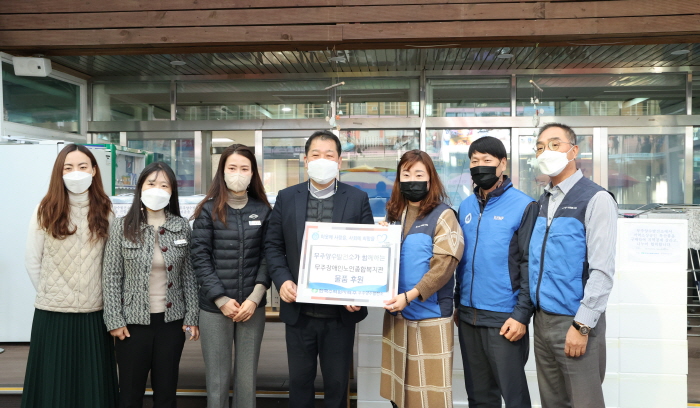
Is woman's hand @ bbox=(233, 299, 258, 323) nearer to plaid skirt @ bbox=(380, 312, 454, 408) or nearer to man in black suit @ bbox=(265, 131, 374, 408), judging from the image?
man in black suit @ bbox=(265, 131, 374, 408)

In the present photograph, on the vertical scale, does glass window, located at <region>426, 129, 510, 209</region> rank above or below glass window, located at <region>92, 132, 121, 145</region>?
below

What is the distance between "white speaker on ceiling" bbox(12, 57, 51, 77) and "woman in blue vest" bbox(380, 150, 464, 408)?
199 inches

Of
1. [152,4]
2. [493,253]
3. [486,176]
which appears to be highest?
[152,4]

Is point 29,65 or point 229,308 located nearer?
point 229,308

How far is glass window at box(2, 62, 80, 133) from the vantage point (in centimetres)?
597

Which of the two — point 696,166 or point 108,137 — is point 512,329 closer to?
point 696,166

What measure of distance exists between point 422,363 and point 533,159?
5.17 metres

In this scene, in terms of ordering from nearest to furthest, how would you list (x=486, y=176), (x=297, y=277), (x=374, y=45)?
(x=486, y=176) → (x=297, y=277) → (x=374, y=45)

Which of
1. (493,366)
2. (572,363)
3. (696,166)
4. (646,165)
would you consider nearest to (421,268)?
(493,366)

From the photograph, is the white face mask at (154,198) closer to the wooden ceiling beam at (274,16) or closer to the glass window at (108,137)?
the wooden ceiling beam at (274,16)

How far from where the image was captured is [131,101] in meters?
7.57

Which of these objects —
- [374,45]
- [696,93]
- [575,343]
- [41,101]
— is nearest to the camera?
[575,343]

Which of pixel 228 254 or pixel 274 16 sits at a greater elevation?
pixel 274 16

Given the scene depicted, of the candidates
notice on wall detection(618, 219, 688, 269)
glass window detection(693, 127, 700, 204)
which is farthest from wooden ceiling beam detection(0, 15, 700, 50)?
notice on wall detection(618, 219, 688, 269)
